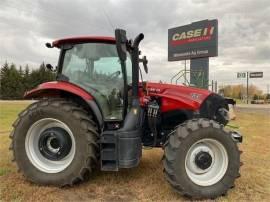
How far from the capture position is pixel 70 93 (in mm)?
4875

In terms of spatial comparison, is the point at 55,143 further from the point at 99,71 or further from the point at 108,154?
the point at 99,71

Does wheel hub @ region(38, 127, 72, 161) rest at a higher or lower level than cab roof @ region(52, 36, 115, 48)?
lower

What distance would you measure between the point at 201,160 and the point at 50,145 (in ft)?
7.62

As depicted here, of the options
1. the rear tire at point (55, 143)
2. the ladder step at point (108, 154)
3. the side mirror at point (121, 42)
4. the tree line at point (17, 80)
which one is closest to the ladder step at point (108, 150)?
the ladder step at point (108, 154)

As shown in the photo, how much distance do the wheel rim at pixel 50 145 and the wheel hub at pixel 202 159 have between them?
1831 millimetres

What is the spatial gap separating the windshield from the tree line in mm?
52362

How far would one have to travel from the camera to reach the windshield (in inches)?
189

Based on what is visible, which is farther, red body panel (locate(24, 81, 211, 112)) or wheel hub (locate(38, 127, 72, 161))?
red body panel (locate(24, 81, 211, 112))

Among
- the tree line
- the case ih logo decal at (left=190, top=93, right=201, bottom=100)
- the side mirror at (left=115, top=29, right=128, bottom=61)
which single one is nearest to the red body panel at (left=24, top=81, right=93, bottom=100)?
the side mirror at (left=115, top=29, right=128, bottom=61)

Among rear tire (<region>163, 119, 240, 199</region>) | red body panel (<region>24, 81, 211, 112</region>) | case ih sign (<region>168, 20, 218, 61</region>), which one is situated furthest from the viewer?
case ih sign (<region>168, 20, 218, 61</region>)

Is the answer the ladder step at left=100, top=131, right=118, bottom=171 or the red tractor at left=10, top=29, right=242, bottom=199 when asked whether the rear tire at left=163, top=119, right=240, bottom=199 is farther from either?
the ladder step at left=100, top=131, right=118, bottom=171

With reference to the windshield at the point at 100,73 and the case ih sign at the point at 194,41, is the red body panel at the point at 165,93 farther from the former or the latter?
the case ih sign at the point at 194,41

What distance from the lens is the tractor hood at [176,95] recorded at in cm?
470

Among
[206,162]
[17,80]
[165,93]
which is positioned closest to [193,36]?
[165,93]
